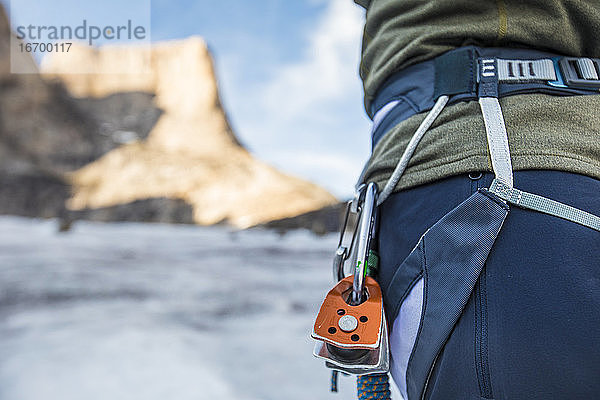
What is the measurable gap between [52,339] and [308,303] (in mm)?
721

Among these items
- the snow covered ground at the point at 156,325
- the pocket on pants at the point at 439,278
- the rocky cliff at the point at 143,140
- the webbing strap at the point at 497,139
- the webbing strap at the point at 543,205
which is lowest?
the rocky cliff at the point at 143,140

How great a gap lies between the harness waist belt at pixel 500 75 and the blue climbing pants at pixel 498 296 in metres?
0.09

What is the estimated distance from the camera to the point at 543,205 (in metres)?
0.33

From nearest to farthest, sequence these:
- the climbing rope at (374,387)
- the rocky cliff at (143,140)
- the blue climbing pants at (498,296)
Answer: the blue climbing pants at (498,296), the climbing rope at (374,387), the rocky cliff at (143,140)

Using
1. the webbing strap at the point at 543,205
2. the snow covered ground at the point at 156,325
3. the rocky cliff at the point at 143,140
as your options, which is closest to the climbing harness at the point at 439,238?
the webbing strap at the point at 543,205

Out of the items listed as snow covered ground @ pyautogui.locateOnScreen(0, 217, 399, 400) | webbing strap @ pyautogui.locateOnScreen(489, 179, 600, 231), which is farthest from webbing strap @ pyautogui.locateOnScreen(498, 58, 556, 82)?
snow covered ground @ pyautogui.locateOnScreen(0, 217, 399, 400)

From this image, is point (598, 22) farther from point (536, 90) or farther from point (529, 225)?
point (529, 225)

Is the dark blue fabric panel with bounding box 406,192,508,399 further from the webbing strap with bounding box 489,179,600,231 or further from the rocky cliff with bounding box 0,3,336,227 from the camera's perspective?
the rocky cliff with bounding box 0,3,336,227

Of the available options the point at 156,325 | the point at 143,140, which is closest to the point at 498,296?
the point at 156,325

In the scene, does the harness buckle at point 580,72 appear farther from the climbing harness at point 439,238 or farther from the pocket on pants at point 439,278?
the pocket on pants at point 439,278

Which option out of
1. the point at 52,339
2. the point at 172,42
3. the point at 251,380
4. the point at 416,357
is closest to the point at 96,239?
the point at 52,339

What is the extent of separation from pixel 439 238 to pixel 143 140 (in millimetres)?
13557

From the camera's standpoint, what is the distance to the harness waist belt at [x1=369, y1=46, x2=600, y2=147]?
0.39 m

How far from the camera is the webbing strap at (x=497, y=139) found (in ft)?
1.14
